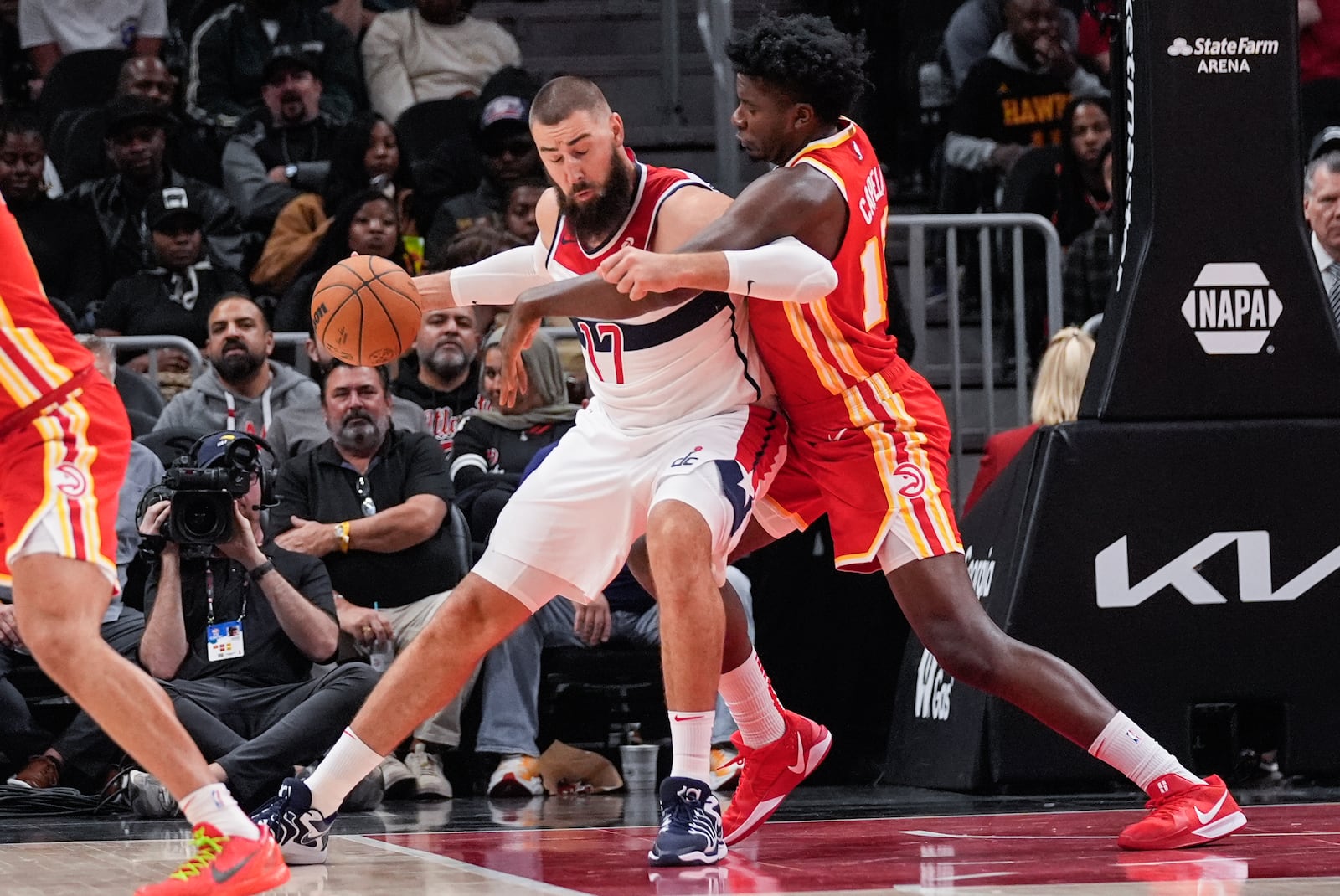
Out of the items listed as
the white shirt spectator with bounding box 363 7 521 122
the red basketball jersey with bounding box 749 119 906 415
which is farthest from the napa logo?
the white shirt spectator with bounding box 363 7 521 122

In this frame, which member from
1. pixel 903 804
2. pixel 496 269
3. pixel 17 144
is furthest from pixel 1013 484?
pixel 17 144

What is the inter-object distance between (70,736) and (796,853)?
3.47 m

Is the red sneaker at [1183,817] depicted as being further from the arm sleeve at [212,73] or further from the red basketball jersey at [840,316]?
the arm sleeve at [212,73]

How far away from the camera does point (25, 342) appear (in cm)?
394

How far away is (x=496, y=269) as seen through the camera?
5035mm

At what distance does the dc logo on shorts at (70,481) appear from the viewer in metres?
3.85

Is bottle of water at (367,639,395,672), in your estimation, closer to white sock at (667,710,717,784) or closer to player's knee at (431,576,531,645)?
player's knee at (431,576,531,645)

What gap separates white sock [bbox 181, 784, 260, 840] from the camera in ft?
12.6

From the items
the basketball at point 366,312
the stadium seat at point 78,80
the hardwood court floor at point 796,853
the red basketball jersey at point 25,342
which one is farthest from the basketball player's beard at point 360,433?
the stadium seat at point 78,80

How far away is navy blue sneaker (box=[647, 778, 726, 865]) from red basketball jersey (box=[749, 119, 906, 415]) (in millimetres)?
1052

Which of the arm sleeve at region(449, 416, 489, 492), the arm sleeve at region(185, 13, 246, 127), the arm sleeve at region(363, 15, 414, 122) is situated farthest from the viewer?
the arm sleeve at region(363, 15, 414, 122)

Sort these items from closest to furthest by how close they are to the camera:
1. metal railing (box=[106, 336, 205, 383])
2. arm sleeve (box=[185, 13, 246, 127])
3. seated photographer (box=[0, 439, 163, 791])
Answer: seated photographer (box=[0, 439, 163, 791]) < metal railing (box=[106, 336, 205, 383]) < arm sleeve (box=[185, 13, 246, 127])

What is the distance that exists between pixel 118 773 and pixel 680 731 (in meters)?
3.08

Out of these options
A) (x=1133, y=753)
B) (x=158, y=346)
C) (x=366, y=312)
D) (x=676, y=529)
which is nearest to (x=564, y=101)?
(x=366, y=312)
